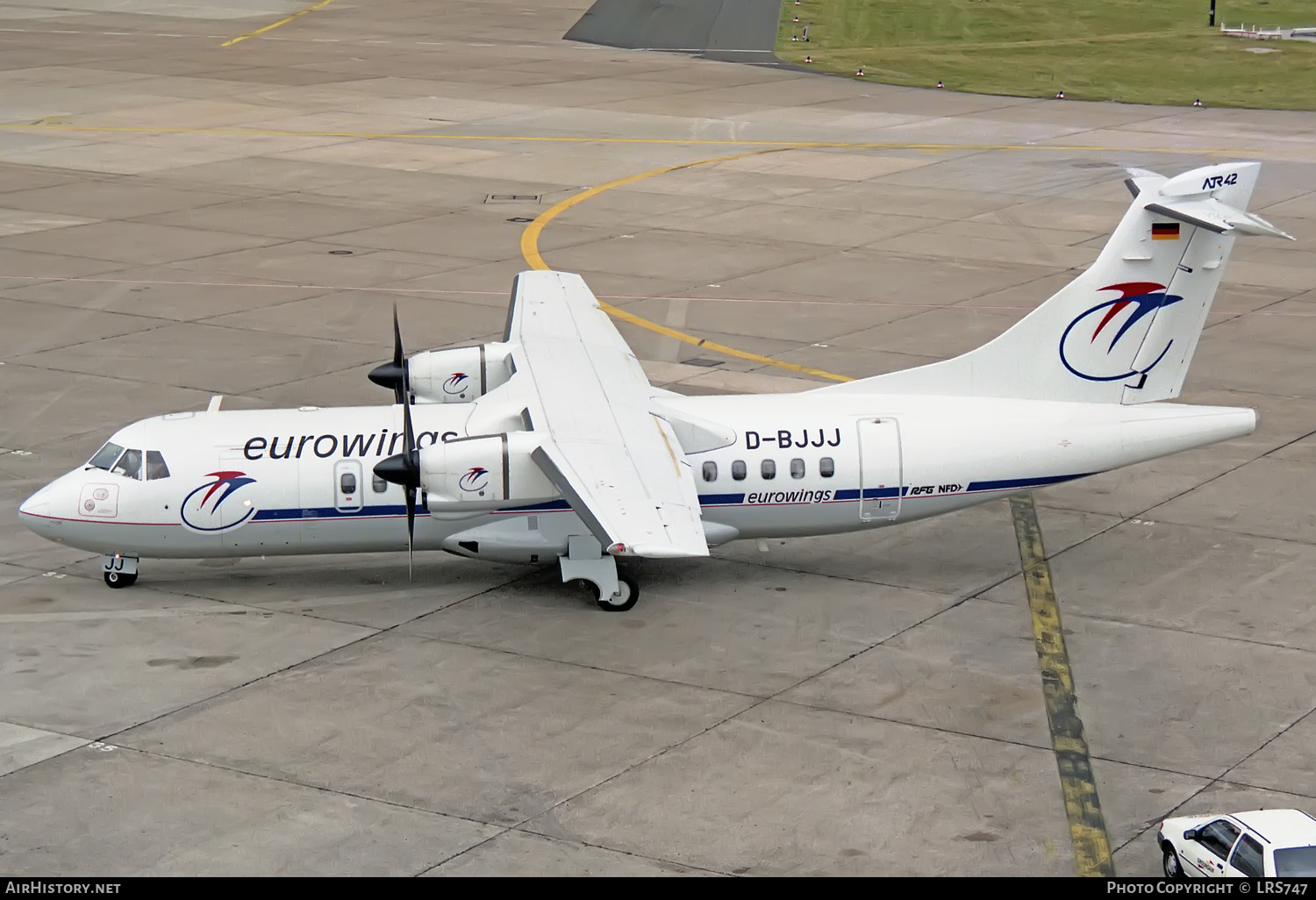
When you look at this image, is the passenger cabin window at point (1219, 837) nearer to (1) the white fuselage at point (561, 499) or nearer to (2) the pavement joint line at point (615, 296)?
(1) the white fuselage at point (561, 499)

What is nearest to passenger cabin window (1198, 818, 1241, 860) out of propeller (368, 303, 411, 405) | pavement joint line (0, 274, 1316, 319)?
propeller (368, 303, 411, 405)

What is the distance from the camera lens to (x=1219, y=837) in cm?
1695

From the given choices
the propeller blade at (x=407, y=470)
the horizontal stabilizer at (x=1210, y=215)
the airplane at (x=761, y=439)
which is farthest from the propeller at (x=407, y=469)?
the horizontal stabilizer at (x=1210, y=215)

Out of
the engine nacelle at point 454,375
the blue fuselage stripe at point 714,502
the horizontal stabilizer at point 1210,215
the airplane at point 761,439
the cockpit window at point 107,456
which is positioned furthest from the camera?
the engine nacelle at point 454,375

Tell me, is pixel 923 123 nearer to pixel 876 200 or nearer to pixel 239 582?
pixel 876 200

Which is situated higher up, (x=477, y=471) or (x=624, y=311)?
(x=477, y=471)

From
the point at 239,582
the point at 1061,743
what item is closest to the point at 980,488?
the point at 1061,743

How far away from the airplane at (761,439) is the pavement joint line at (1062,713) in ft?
5.57

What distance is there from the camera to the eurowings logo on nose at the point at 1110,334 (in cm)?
2695

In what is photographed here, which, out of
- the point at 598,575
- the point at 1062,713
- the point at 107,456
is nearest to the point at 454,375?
the point at 598,575

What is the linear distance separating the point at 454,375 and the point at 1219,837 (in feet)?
50.0

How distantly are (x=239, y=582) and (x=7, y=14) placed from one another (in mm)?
78472

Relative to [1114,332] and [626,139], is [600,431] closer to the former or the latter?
[1114,332]

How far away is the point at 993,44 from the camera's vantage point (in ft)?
288
